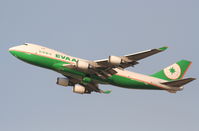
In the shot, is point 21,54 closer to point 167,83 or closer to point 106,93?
point 106,93

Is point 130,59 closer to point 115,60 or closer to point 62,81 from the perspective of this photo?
point 115,60

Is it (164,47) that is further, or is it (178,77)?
(178,77)

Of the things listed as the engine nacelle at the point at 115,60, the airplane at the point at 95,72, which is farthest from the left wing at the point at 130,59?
the engine nacelle at the point at 115,60

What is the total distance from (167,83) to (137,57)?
8.96 metres

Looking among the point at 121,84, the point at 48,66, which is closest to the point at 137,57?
the point at 121,84

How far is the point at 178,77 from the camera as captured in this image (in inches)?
2339

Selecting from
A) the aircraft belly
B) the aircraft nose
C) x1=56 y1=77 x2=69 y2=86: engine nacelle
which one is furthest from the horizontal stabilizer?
the aircraft nose

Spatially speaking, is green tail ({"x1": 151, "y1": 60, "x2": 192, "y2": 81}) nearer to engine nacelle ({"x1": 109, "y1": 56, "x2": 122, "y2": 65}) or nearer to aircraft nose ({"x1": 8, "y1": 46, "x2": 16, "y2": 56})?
engine nacelle ({"x1": 109, "y1": 56, "x2": 122, "y2": 65})

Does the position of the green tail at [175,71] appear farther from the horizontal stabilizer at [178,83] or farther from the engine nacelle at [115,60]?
the engine nacelle at [115,60]

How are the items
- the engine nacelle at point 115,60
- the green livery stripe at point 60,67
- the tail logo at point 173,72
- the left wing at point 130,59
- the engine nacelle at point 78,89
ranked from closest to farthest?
1. the left wing at point 130,59
2. the engine nacelle at point 115,60
3. the green livery stripe at point 60,67
4. the engine nacelle at point 78,89
5. the tail logo at point 173,72

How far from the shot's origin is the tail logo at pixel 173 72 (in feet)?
194

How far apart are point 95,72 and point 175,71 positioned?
43.6ft

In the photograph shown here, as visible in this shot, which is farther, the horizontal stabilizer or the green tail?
the green tail

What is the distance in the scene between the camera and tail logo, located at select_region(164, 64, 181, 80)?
5909cm
